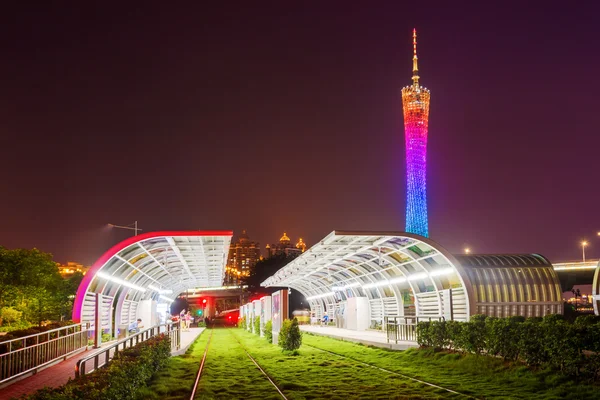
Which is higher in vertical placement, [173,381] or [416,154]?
[416,154]

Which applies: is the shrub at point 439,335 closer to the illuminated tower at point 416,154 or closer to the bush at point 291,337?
the bush at point 291,337

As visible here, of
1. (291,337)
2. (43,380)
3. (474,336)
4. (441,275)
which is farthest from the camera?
(441,275)

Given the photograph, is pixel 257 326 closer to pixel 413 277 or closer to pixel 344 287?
pixel 344 287

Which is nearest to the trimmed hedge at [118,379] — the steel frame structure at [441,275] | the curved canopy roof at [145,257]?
the curved canopy roof at [145,257]

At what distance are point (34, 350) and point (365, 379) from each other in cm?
759

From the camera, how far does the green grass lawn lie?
40.9 ft

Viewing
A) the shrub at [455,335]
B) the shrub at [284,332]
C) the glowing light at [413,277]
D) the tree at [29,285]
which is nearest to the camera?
the shrub at [455,335]

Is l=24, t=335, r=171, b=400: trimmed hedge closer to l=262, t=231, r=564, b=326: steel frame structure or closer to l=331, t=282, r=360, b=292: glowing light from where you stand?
l=262, t=231, r=564, b=326: steel frame structure

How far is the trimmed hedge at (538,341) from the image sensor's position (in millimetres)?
12742

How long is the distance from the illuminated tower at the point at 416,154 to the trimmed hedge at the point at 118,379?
57995 millimetres

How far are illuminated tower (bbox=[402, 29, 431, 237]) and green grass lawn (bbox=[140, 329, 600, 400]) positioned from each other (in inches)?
2085

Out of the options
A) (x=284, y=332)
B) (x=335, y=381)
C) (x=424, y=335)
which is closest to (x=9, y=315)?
(x=284, y=332)

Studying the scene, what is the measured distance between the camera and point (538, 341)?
1417 centimetres

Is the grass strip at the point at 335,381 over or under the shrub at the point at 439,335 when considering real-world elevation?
under
